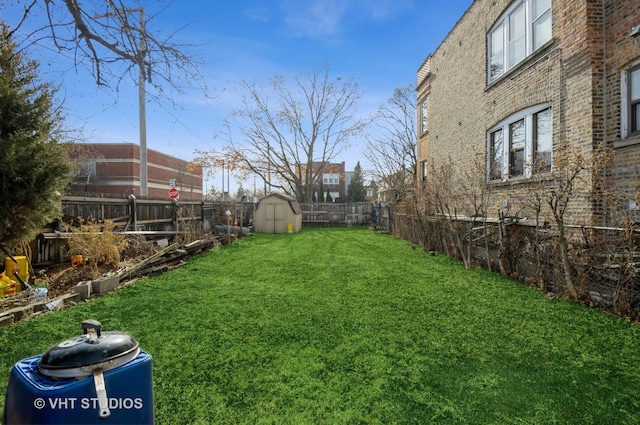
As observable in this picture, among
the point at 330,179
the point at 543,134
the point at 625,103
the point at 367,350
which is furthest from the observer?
the point at 330,179

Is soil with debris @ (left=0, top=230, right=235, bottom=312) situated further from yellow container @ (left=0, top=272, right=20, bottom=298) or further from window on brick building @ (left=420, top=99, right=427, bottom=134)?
window on brick building @ (left=420, top=99, right=427, bottom=134)

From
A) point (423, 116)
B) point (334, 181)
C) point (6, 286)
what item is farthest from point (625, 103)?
point (334, 181)

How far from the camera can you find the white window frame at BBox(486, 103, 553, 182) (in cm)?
795

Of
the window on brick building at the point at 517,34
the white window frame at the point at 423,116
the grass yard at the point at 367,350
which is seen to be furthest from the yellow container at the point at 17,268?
the white window frame at the point at 423,116

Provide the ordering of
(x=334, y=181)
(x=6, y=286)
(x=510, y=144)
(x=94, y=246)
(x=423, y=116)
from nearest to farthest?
1. (x=6, y=286)
2. (x=94, y=246)
3. (x=510, y=144)
4. (x=423, y=116)
5. (x=334, y=181)

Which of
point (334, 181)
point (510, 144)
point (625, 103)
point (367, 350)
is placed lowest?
point (367, 350)

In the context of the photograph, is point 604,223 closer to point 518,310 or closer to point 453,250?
point 518,310

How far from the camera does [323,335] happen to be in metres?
4.05

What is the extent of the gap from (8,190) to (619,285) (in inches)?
332

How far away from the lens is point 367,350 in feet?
12.0

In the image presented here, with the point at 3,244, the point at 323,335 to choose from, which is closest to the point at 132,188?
the point at 3,244

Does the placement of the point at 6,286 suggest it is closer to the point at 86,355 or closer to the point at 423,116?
the point at 86,355

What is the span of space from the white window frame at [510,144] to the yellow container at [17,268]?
9651 millimetres

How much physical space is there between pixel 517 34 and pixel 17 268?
11.8 meters
